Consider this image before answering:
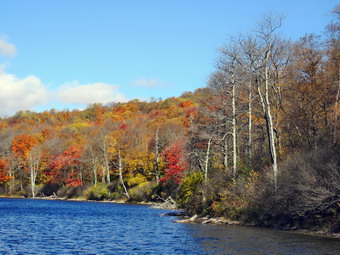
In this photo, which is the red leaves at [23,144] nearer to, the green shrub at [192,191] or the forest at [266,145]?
the forest at [266,145]

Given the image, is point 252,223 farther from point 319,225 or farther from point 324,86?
point 324,86

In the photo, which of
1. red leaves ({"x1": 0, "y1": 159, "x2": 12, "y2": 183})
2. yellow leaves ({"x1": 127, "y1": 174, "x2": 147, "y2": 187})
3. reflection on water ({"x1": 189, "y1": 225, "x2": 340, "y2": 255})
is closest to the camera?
reflection on water ({"x1": 189, "y1": 225, "x2": 340, "y2": 255})

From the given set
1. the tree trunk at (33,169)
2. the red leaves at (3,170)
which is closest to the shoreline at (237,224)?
the tree trunk at (33,169)

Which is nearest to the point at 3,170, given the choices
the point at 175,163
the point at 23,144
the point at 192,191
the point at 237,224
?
the point at 23,144

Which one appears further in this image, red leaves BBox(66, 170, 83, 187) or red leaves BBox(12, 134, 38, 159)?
red leaves BBox(12, 134, 38, 159)

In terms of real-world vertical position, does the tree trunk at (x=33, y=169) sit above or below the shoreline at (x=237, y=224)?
above

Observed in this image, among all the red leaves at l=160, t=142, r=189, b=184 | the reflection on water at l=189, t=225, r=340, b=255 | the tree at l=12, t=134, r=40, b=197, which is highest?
the tree at l=12, t=134, r=40, b=197

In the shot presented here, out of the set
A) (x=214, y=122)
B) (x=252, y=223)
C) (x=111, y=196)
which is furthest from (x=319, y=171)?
(x=111, y=196)

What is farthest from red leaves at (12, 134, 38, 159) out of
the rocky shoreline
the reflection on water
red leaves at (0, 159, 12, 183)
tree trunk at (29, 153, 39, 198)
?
the reflection on water

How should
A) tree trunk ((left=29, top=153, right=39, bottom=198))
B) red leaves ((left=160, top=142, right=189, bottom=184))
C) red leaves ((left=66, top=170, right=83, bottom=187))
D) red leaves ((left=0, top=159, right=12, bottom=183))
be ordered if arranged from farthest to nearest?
red leaves ((left=0, top=159, right=12, bottom=183)) < tree trunk ((left=29, top=153, right=39, bottom=198)) < red leaves ((left=66, top=170, right=83, bottom=187)) < red leaves ((left=160, top=142, right=189, bottom=184))

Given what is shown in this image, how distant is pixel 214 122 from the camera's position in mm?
44750

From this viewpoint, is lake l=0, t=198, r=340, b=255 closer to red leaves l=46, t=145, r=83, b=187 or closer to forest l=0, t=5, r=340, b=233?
forest l=0, t=5, r=340, b=233

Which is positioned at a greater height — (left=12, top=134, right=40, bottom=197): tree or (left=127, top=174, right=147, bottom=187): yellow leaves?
(left=12, top=134, right=40, bottom=197): tree

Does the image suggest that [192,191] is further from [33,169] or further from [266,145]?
[33,169]
